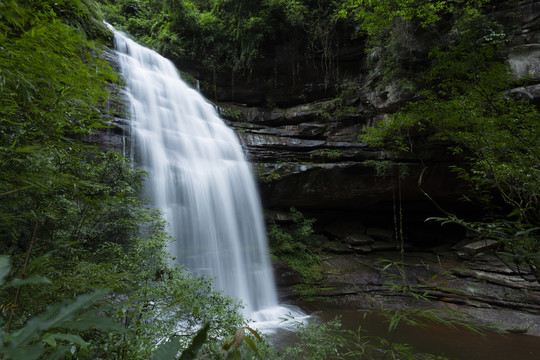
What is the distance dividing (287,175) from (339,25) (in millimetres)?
7106

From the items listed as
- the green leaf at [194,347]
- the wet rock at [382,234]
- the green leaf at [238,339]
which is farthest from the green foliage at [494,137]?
the wet rock at [382,234]

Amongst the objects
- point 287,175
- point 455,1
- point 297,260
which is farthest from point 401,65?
point 297,260

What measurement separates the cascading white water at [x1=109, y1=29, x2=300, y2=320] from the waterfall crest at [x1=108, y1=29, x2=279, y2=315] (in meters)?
0.03

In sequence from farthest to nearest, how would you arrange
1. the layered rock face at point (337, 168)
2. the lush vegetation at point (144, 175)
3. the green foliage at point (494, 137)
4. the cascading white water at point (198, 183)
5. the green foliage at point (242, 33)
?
1. the green foliage at point (242, 33)
2. the layered rock face at point (337, 168)
3. the cascading white water at point (198, 183)
4. the green foliage at point (494, 137)
5. the lush vegetation at point (144, 175)

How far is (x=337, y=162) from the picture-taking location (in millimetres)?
9484

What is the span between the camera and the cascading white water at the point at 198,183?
7.22m

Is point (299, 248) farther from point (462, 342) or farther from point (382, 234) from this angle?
point (462, 342)

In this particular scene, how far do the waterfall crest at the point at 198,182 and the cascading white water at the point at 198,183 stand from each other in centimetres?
3

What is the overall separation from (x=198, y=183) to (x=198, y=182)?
4cm

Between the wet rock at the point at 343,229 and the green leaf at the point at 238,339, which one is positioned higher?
the green leaf at the point at 238,339

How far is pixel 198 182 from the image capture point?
8.09m

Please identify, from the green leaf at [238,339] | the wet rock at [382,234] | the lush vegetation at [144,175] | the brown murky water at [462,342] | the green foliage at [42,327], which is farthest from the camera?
the wet rock at [382,234]

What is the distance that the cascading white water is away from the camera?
23.7 ft

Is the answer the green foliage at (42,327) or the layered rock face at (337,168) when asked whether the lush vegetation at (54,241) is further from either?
the layered rock face at (337,168)
